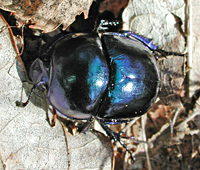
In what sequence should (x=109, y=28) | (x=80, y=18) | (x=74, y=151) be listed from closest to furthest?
(x=74, y=151), (x=80, y=18), (x=109, y=28)

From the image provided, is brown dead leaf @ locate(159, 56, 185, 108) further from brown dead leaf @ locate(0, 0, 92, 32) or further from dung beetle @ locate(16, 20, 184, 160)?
brown dead leaf @ locate(0, 0, 92, 32)

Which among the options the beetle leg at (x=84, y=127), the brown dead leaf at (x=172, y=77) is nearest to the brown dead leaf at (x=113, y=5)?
the brown dead leaf at (x=172, y=77)

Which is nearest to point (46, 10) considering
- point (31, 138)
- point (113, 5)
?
point (113, 5)

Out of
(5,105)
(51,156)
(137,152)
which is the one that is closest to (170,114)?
(137,152)

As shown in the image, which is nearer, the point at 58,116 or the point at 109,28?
the point at 58,116

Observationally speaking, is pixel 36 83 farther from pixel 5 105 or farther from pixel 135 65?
pixel 135 65

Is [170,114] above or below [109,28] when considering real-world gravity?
below

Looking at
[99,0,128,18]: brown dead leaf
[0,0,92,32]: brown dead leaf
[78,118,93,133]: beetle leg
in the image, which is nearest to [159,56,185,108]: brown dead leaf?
[99,0,128,18]: brown dead leaf

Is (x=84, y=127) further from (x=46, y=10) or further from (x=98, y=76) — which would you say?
(x=46, y=10)
